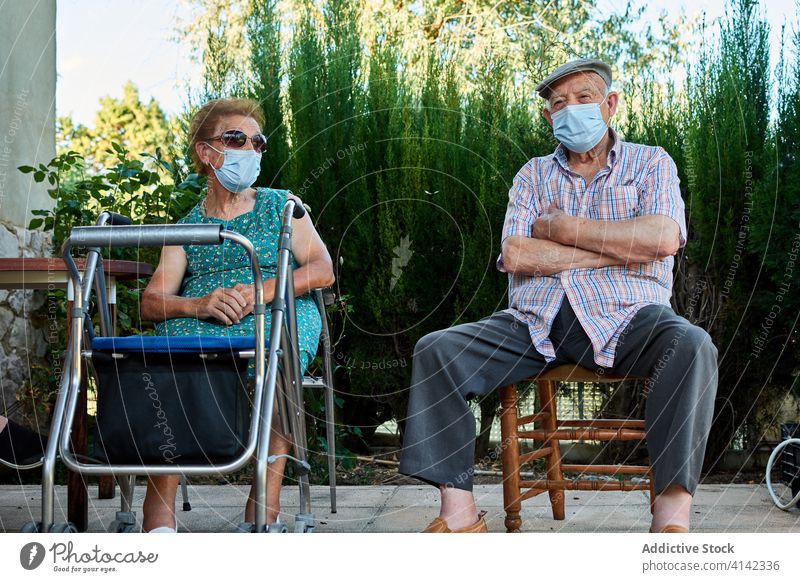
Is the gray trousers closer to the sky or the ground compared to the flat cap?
closer to the ground

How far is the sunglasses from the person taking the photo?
2660mm

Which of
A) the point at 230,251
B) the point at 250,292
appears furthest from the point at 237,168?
the point at 250,292

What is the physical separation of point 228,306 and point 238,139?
55 centimetres

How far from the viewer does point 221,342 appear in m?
2.04

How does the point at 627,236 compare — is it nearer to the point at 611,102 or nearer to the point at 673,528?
the point at 611,102

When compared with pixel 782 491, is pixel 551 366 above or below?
above

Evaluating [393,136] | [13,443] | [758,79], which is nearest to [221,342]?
[13,443]

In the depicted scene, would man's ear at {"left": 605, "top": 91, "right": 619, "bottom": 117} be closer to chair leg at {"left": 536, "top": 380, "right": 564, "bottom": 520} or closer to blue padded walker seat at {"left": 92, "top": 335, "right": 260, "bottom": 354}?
chair leg at {"left": 536, "top": 380, "right": 564, "bottom": 520}

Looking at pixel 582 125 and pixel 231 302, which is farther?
pixel 582 125

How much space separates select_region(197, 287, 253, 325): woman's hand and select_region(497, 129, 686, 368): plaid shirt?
0.75 m

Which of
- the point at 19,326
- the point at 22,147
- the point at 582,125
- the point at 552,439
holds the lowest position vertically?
the point at 552,439

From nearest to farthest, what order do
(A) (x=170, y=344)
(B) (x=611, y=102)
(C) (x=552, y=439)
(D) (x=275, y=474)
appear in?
1. (A) (x=170, y=344)
2. (D) (x=275, y=474)
3. (B) (x=611, y=102)
4. (C) (x=552, y=439)

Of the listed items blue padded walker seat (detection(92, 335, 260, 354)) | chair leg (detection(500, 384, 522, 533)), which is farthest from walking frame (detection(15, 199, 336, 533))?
chair leg (detection(500, 384, 522, 533))

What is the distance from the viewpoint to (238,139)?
2.67m
